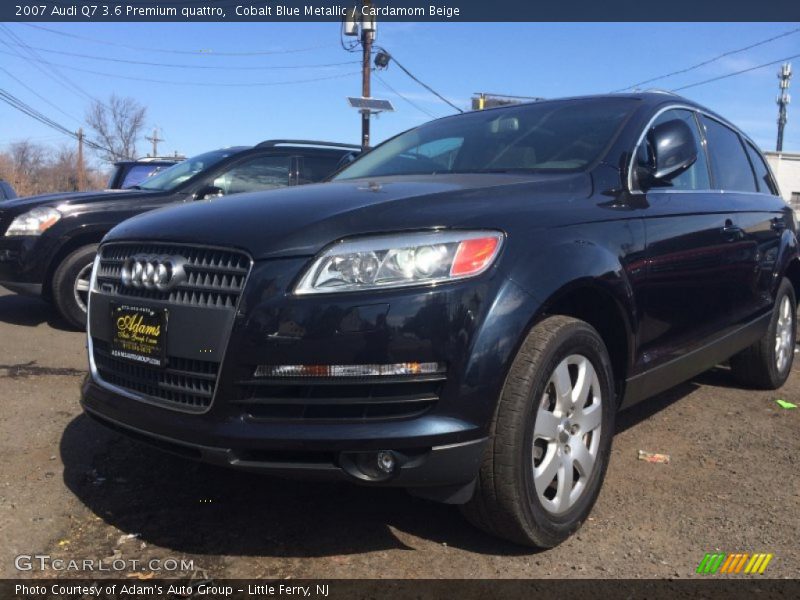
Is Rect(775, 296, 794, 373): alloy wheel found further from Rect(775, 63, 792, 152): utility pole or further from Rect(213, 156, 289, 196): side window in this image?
Rect(775, 63, 792, 152): utility pole

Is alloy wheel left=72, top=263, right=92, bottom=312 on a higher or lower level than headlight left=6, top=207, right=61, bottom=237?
lower

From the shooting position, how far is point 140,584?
7.67 feet

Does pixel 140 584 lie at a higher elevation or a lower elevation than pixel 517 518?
lower

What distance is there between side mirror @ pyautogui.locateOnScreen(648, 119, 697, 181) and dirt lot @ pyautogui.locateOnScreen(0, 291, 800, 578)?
1459 millimetres

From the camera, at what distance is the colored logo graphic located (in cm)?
249

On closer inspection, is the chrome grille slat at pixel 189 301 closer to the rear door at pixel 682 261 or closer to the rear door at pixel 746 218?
the rear door at pixel 682 261

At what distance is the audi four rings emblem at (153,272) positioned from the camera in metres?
2.42

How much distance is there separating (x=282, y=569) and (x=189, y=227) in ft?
4.18

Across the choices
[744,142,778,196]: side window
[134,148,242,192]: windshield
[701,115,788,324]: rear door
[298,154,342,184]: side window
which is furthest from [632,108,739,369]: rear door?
[134,148,242,192]: windshield

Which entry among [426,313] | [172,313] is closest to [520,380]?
[426,313]

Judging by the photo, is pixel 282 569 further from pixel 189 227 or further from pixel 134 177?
pixel 134 177

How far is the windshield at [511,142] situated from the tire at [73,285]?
328cm

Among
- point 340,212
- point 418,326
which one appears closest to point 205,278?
point 340,212

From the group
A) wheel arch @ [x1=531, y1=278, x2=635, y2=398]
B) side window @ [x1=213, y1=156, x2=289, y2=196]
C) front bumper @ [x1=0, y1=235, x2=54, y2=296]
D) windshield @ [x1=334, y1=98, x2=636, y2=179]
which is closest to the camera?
wheel arch @ [x1=531, y1=278, x2=635, y2=398]
